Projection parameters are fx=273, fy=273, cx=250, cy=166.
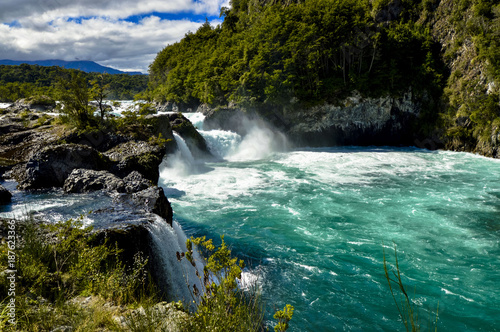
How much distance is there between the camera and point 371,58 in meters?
29.4

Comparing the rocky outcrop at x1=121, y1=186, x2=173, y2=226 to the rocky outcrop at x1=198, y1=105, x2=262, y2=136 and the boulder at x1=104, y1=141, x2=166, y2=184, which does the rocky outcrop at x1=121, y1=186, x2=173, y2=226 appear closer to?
the boulder at x1=104, y1=141, x2=166, y2=184

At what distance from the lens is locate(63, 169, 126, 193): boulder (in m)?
10.5

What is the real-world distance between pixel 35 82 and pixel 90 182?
8526 centimetres

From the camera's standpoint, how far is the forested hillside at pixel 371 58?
25.1 meters

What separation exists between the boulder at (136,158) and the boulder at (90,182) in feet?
6.67

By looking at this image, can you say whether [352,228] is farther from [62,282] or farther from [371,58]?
[371,58]

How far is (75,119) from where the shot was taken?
50.3 ft


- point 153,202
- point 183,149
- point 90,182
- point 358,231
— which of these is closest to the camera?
point 153,202

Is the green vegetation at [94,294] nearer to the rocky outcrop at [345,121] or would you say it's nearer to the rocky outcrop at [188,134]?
the rocky outcrop at [188,134]

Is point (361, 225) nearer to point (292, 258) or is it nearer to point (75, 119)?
point (292, 258)

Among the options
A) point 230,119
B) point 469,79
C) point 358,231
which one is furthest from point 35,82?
point 469,79

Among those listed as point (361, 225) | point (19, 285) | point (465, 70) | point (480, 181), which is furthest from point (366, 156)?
point (19, 285)

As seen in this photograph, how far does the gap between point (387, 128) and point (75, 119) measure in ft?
88.8

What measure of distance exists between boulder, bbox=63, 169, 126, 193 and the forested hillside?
2066 centimetres
